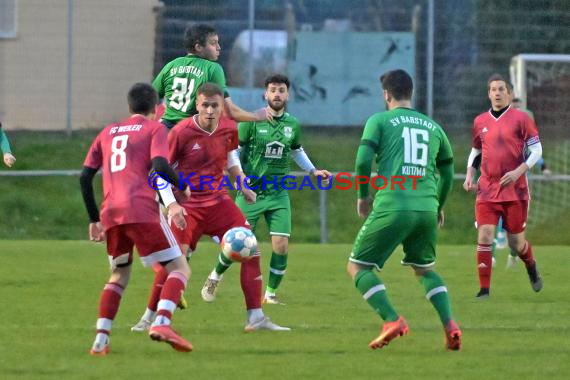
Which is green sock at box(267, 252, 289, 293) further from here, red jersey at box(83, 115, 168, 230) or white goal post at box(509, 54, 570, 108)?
white goal post at box(509, 54, 570, 108)

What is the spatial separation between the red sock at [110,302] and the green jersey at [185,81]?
2.76 metres

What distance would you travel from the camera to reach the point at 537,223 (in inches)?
826

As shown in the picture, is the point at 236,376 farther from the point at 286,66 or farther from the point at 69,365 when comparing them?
the point at 286,66

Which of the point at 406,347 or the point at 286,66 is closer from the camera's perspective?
the point at 406,347

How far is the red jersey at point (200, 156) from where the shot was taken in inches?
379

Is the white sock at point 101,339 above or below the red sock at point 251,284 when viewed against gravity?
below

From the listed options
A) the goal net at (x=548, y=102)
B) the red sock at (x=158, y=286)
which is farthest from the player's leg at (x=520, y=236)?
the goal net at (x=548, y=102)

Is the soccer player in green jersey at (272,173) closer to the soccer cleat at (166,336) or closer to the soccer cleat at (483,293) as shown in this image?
the soccer cleat at (483,293)

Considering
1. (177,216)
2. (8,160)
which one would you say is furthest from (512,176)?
(8,160)

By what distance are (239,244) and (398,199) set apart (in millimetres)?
1471

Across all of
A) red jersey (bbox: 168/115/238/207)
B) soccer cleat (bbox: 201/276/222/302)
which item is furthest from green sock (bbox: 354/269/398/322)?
soccer cleat (bbox: 201/276/222/302)

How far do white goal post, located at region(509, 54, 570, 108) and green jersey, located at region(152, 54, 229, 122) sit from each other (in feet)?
37.0

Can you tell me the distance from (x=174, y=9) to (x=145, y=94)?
543 inches

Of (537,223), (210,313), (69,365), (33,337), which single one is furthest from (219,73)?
(537,223)
